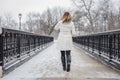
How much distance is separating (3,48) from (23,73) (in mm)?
851

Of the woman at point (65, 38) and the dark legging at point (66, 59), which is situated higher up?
the woman at point (65, 38)

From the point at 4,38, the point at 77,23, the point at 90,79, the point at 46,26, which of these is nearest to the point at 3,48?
the point at 4,38

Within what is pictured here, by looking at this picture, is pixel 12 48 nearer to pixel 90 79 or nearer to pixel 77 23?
pixel 90 79

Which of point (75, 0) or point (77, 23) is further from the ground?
point (75, 0)

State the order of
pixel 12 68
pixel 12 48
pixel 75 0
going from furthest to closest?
pixel 75 0 < pixel 12 48 < pixel 12 68

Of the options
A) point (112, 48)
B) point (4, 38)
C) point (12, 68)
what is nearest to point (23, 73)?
point (12, 68)

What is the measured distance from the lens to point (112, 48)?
27.1 ft

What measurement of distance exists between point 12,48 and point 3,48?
1165 millimetres

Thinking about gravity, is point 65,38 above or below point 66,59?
above

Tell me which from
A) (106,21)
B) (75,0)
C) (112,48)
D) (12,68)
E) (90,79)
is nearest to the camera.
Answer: (90,79)

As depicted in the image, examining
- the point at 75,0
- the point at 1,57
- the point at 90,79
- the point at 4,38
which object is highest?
the point at 75,0

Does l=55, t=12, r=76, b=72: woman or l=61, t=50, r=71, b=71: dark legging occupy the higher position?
l=55, t=12, r=76, b=72: woman

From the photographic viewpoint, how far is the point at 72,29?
7340mm

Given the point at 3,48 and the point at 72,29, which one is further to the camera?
the point at 72,29
